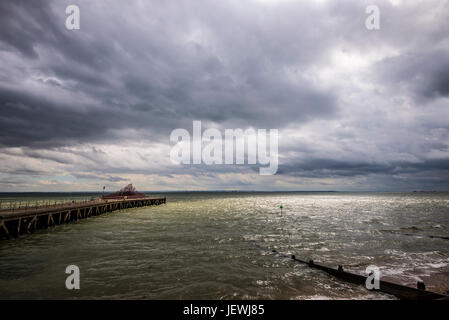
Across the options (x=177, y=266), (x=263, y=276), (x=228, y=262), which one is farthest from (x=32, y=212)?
(x=263, y=276)

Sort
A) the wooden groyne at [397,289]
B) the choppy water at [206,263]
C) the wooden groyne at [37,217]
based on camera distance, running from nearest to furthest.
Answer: the wooden groyne at [397,289] < the choppy water at [206,263] < the wooden groyne at [37,217]

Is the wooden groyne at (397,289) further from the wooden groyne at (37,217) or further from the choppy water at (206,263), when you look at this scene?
the wooden groyne at (37,217)

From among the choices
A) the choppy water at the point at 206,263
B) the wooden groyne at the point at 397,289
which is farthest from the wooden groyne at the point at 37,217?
the wooden groyne at the point at 397,289

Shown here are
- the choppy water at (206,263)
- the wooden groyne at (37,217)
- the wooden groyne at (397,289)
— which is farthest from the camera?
the wooden groyne at (37,217)

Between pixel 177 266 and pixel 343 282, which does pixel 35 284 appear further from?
pixel 343 282

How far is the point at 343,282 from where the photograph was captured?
11.9 m

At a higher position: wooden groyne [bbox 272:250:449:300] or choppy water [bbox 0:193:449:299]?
wooden groyne [bbox 272:250:449:300]

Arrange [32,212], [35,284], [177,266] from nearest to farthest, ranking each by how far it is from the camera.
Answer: [35,284] → [177,266] → [32,212]

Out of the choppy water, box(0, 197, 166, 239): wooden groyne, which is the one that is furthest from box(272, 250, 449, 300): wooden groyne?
box(0, 197, 166, 239): wooden groyne

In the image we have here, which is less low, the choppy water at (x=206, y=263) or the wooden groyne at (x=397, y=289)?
the wooden groyne at (x=397, y=289)

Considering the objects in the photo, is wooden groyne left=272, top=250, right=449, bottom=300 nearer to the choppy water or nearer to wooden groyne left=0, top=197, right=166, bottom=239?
the choppy water

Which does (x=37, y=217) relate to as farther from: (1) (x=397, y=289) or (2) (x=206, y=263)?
(1) (x=397, y=289)

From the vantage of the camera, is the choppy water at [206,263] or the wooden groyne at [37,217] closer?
the choppy water at [206,263]

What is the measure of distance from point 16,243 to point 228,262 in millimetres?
21855
